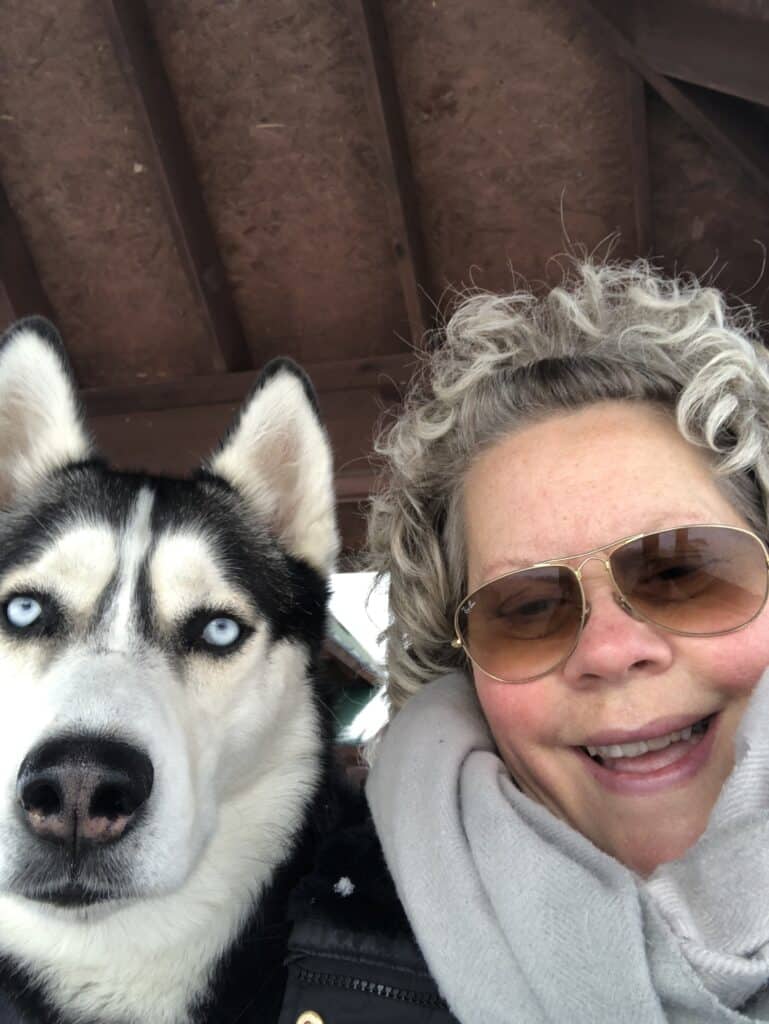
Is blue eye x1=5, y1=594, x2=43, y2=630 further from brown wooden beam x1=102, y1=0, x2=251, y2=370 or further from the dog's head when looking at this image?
brown wooden beam x1=102, y1=0, x2=251, y2=370

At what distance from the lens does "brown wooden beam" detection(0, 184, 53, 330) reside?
11.9ft

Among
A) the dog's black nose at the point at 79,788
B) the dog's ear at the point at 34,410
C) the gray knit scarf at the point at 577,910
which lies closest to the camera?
the gray knit scarf at the point at 577,910

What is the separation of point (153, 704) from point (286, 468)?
1.06 meters

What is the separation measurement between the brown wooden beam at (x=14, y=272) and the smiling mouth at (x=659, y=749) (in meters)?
3.42

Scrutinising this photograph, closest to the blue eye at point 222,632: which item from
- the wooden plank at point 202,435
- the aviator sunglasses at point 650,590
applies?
the aviator sunglasses at point 650,590

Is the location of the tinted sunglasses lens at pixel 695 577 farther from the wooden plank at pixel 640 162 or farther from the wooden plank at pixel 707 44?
the wooden plank at pixel 640 162

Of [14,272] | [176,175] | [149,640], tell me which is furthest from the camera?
[14,272]

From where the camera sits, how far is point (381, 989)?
1488 millimetres

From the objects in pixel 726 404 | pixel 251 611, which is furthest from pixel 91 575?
pixel 726 404

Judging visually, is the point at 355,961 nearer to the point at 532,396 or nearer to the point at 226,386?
the point at 532,396

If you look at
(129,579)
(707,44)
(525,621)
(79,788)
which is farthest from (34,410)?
(707,44)

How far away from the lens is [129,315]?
3.98 m

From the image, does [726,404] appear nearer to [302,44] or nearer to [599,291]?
[599,291]

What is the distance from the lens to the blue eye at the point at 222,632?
194 cm
